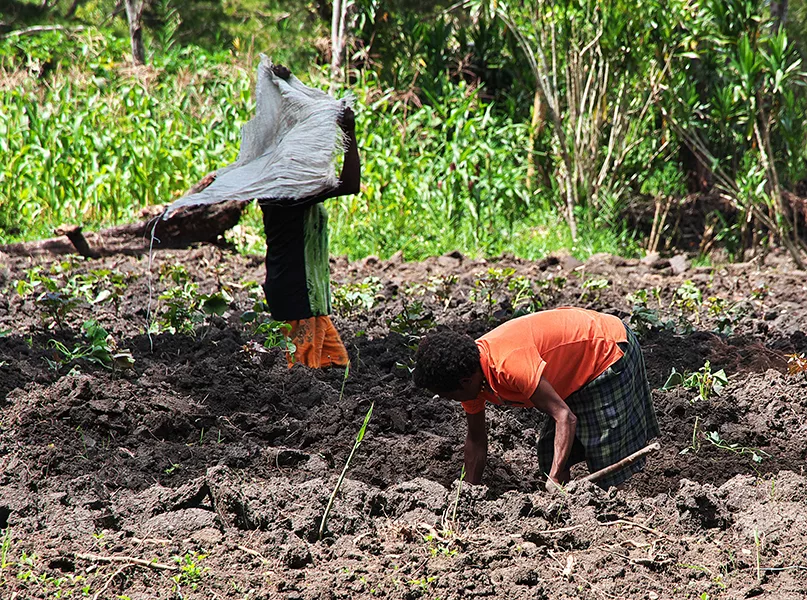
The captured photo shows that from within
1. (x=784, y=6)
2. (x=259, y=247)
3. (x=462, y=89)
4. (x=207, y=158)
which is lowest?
(x=259, y=247)

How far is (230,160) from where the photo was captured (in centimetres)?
978

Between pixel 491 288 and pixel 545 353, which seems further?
pixel 491 288

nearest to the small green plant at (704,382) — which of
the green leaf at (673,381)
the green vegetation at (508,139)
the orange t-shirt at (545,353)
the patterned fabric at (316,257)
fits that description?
the green leaf at (673,381)

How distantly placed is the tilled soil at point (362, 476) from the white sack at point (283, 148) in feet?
3.32

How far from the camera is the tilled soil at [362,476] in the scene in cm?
287

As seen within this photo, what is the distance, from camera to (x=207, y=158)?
31.5 ft

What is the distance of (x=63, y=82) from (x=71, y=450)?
28.4ft

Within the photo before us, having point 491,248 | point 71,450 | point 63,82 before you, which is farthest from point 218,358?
point 63,82

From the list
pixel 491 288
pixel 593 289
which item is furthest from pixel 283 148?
pixel 593 289

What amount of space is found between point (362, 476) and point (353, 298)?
259cm

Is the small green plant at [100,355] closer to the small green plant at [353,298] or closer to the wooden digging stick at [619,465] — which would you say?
the small green plant at [353,298]

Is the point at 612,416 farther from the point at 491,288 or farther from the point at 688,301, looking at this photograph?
the point at 688,301

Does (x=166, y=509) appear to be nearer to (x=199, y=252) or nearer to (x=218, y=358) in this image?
(x=218, y=358)

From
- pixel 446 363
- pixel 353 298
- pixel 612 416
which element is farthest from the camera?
pixel 353 298
